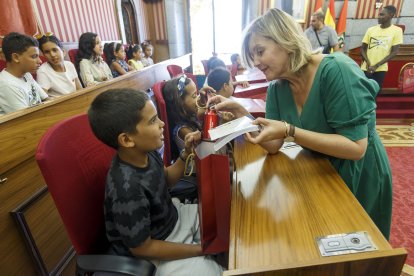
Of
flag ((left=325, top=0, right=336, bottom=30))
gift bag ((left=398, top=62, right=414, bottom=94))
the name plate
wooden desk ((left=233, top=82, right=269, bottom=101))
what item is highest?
flag ((left=325, top=0, right=336, bottom=30))

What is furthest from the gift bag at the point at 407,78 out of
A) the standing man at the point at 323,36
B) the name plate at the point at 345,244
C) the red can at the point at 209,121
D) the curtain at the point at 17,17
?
the curtain at the point at 17,17

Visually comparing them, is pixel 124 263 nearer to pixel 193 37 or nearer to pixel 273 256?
pixel 273 256

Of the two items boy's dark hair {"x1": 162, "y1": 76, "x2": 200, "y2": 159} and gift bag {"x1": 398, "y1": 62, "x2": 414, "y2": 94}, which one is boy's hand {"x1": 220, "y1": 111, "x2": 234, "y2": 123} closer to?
boy's dark hair {"x1": 162, "y1": 76, "x2": 200, "y2": 159}

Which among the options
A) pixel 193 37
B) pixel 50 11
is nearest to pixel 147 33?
pixel 193 37

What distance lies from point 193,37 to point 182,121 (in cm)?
735

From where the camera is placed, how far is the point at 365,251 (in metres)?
0.59

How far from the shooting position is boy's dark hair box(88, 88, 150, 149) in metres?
0.88

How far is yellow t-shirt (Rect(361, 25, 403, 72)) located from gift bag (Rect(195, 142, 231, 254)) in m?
4.26

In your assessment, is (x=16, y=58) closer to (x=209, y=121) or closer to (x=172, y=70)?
(x=172, y=70)

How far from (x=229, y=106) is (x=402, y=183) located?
2.28 metres

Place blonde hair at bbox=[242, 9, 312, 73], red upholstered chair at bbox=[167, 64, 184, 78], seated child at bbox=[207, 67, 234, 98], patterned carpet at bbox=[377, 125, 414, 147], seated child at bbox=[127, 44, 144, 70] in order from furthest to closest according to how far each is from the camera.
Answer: seated child at bbox=[127, 44, 144, 70], patterned carpet at bbox=[377, 125, 414, 147], red upholstered chair at bbox=[167, 64, 184, 78], seated child at bbox=[207, 67, 234, 98], blonde hair at bbox=[242, 9, 312, 73]

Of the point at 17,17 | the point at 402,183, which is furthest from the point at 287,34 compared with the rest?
the point at 17,17

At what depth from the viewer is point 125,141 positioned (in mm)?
909

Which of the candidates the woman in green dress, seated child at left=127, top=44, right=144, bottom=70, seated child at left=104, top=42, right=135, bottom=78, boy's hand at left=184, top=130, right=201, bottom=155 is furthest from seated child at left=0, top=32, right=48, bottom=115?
seated child at left=127, top=44, right=144, bottom=70
